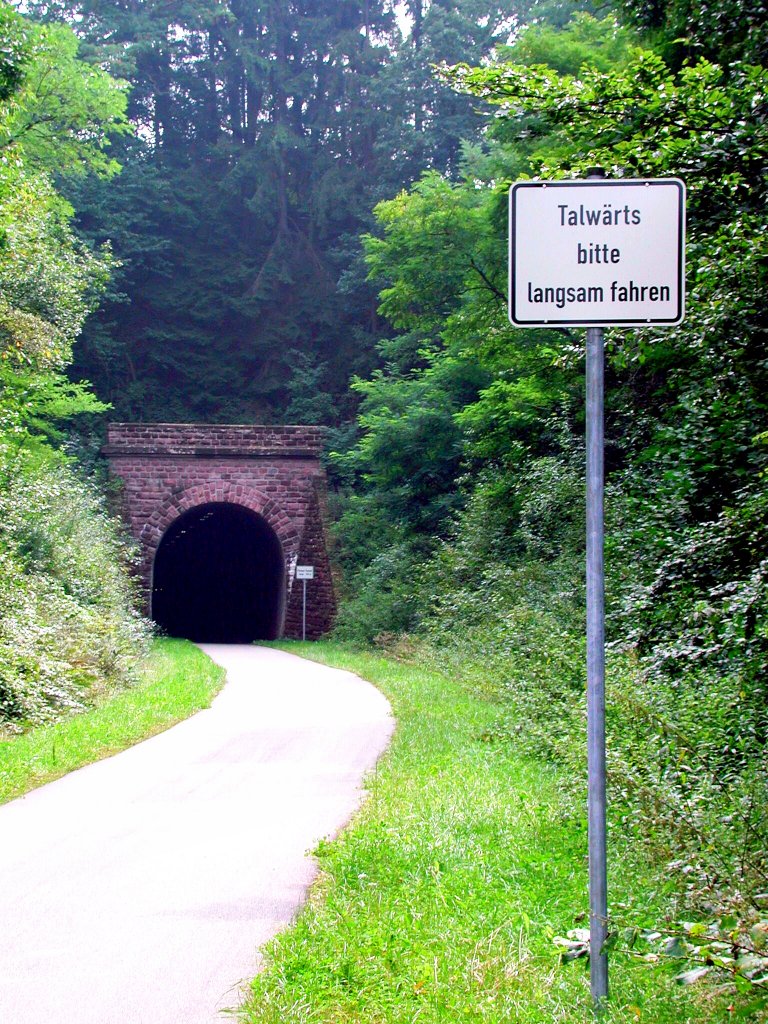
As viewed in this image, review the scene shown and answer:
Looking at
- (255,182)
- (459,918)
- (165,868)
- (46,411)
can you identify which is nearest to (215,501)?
(46,411)

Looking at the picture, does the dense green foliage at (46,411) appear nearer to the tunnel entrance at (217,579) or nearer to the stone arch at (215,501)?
the stone arch at (215,501)

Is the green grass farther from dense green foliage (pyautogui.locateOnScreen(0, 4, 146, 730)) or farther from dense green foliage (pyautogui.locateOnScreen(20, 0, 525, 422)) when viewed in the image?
dense green foliage (pyautogui.locateOnScreen(20, 0, 525, 422))

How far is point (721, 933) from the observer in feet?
10.8

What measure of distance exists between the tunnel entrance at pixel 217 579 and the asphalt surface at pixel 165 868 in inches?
1032

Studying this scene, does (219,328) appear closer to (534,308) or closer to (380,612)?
(380,612)

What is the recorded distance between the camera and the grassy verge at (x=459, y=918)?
3980 millimetres

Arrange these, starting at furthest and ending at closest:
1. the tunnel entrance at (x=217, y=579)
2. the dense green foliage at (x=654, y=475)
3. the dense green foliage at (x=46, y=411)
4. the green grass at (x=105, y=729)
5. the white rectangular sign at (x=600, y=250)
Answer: the tunnel entrance at (x=217, y=579) → the dense green foliage at (x=46, y=411) → the green grass at (x=105, y=729) → the dense green foliage at (x=654, y=475) → the white rectangular sign at (x=600, y=250)

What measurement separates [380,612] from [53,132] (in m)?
12.4

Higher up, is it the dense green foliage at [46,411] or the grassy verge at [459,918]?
the dense green foliage at [46,411]

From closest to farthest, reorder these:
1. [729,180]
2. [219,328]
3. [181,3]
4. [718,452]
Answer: [729,180], [718,452], [219,328], [181,3]

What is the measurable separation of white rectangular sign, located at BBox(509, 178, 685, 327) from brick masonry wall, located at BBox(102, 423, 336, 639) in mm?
28885

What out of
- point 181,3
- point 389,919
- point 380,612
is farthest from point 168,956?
point 181,3

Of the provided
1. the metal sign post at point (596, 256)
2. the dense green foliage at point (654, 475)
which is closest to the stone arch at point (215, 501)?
the dense green foliage at point (654, 475)

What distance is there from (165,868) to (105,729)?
220 inches
